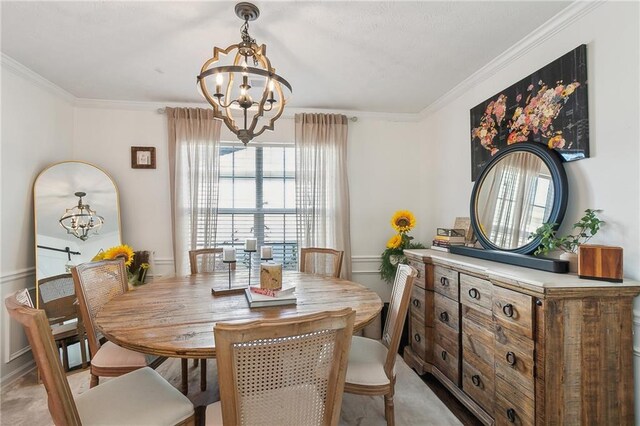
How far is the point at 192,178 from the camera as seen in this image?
3.31 metres

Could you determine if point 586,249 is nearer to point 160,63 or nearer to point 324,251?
point 324,251

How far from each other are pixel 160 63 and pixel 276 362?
2.58 meters

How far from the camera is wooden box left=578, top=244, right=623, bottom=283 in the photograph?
1.44 metres

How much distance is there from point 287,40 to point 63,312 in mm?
3007

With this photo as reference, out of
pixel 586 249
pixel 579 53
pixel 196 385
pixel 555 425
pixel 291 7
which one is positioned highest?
pixel 291 7

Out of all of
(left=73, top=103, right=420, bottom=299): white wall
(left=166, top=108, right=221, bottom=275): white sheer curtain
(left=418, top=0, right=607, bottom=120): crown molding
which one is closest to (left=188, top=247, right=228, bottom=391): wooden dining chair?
(left=166, top=108, right=221, bottom=275): white sheer curtain

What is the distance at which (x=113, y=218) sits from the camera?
3.16m

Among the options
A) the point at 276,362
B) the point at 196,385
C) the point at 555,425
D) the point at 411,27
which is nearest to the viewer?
the point at 276,362

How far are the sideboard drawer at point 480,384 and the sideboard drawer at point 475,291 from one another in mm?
390

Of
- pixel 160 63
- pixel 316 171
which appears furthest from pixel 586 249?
pixel 160 63

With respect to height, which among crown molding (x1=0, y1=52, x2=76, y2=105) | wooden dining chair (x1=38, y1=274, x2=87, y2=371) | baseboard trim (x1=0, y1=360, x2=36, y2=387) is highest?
crown molding (x1=0, y1=52, x2=76, y2=105)

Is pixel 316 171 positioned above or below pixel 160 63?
below

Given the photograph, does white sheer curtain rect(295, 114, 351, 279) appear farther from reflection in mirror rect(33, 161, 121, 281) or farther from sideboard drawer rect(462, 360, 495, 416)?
reflection in mirror rect(33, 161, 121, 281)

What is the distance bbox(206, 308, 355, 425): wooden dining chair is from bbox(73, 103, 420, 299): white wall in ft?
8.33
